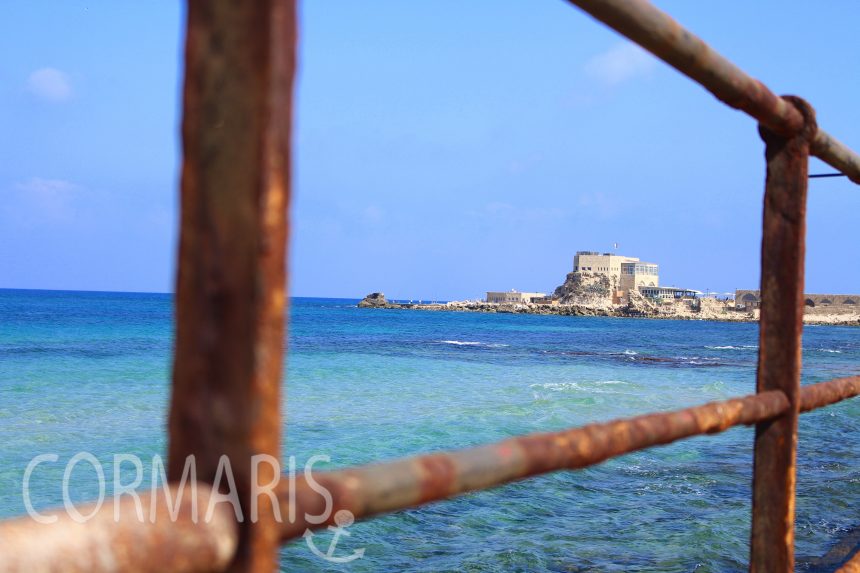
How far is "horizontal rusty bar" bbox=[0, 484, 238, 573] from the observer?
483mm

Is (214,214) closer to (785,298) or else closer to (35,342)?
(785,298)

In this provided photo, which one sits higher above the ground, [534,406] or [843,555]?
[843,555]

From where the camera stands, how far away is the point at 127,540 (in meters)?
0.54

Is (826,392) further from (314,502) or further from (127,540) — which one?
(127,540)

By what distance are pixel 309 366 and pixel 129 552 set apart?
1012 inches

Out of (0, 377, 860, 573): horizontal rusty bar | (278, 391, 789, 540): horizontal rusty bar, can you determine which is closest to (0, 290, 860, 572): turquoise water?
(278, 391, 789, 540): horizontal rusty bar

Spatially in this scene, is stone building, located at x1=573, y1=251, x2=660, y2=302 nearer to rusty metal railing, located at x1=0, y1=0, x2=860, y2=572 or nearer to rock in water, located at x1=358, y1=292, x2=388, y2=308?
rock in water, located at x1=358, y1=292, x2=388, y2=308

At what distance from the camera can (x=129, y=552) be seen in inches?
21.2

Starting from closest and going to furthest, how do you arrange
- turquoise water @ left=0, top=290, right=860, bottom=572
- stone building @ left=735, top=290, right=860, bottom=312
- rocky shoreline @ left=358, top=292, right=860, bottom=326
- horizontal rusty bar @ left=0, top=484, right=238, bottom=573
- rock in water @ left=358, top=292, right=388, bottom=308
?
horizontal rusty bar @ left=0, top=484, right=238, bottom=573, turquoise water @ left=0, top=290, right=860, bottom=572, stone building @ left=735, top=290, right=860, bottom=312, rocky shoreline @ left=358, top=292, right=860, bottom=326, rock in water @ left=358, top=292, right=388, bottom=308

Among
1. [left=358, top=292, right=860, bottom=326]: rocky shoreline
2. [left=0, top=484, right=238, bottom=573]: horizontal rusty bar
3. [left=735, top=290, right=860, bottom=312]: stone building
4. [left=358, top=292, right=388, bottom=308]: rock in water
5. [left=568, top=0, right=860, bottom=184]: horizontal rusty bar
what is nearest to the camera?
[left=0, top=484, right=238, bottom=573]: horizontal rusty bar

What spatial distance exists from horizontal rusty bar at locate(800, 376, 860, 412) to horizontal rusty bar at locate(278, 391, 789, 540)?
1.43 ft

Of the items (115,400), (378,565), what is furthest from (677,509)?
(115,400)

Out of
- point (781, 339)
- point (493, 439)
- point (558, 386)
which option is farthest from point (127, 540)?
point (558, 386)

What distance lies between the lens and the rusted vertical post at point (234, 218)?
0.58 m
